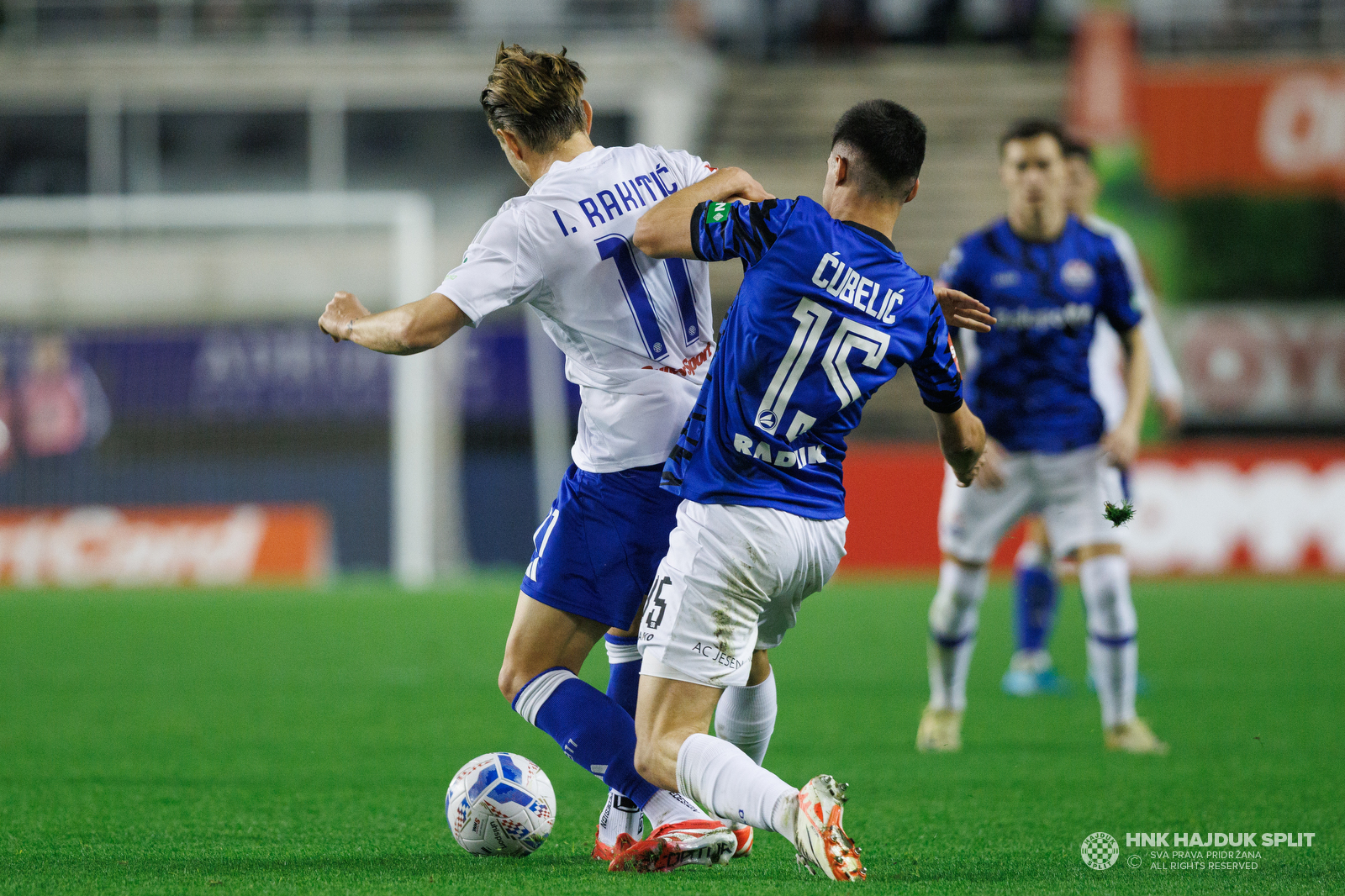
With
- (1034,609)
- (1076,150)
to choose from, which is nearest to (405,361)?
(1034,609)

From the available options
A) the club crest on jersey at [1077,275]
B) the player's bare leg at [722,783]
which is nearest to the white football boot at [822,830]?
the player's bare leg at [722,783]

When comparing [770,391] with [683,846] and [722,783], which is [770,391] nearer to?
[722,783]

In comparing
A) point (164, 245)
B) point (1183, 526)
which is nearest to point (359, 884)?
point (1183, 526)

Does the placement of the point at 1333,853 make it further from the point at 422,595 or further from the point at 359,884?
the point at 422,595

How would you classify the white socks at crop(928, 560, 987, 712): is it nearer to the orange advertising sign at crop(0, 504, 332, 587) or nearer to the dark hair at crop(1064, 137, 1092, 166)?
the dark hair at crop(1064, 137, 1092, 166)

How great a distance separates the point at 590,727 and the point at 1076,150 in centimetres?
437

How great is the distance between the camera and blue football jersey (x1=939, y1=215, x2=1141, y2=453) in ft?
22.0

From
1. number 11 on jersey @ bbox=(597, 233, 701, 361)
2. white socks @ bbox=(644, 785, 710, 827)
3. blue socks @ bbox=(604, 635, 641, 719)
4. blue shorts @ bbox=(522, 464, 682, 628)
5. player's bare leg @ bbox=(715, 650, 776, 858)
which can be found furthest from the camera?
blue socks @ bbox=(604, 635, 641, 719)

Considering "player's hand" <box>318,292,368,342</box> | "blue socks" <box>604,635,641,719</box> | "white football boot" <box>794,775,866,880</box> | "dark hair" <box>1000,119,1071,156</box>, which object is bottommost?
"white football boot" <box>794,775,866,880</box>

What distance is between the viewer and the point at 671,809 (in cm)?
422

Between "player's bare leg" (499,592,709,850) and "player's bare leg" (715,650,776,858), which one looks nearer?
"player's bare leg" (499,592,709,850)

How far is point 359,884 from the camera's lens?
13.1 ft

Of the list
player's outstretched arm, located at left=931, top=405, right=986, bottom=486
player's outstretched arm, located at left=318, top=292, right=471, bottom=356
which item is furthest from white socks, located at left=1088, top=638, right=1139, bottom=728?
player's outstretched arm, located at left=318, top=292, right=471, bottom=356

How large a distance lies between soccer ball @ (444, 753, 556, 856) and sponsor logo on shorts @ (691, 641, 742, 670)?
2.57ft
